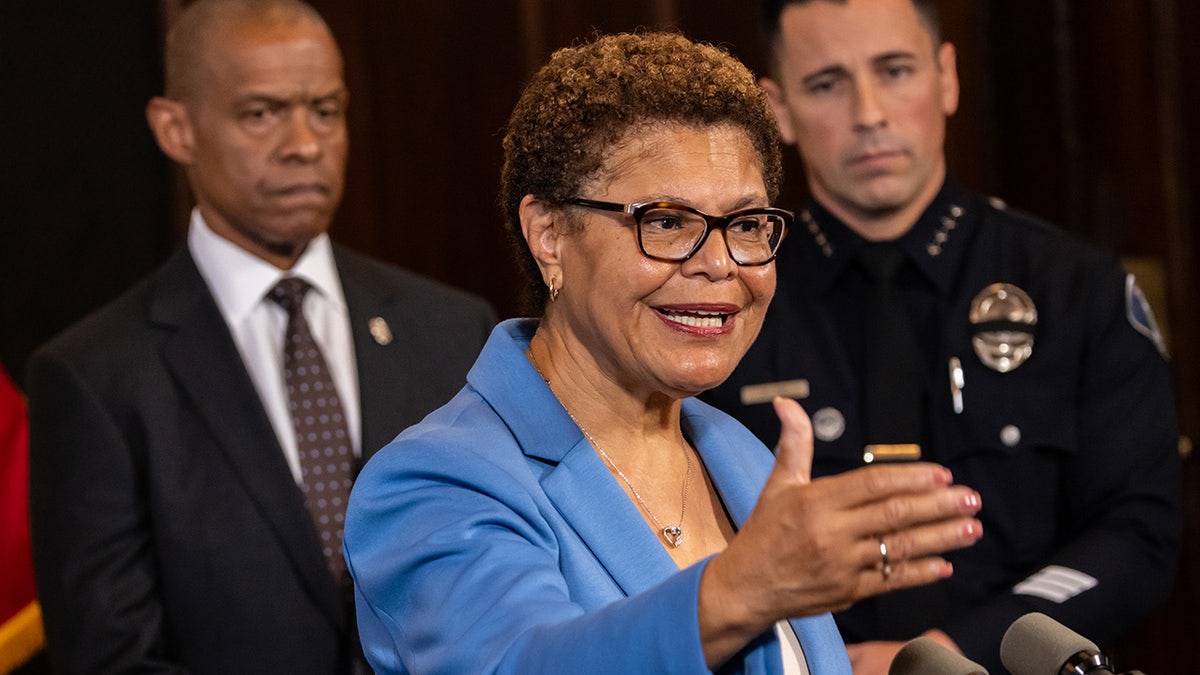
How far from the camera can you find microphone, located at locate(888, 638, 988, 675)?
148 centimetres

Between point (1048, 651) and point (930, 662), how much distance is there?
0.11 meters

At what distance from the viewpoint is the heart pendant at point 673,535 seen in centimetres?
176

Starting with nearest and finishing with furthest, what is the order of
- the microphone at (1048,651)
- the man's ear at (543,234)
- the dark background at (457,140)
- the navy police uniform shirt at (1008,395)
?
the microphone at (1048,651)
the man's ear at (543,234)
the navy police uniform shirt at (1008,395)
the dark background at (457,140)

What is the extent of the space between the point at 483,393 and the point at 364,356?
122 centimetres

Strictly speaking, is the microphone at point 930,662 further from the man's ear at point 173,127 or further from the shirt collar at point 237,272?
the man's ear at point 173,127

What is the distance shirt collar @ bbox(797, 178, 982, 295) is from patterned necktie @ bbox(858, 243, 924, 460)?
68mm

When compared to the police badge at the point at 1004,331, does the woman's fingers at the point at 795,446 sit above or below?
above

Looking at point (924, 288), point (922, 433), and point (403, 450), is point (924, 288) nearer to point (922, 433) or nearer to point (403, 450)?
point (922, 433)

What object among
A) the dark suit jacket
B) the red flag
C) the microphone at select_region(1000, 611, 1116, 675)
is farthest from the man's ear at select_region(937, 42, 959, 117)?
the red flag

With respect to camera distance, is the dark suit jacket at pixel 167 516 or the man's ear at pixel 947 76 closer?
the dark suit jacket at pixel 167 516

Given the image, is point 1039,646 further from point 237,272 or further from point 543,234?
point 237,272

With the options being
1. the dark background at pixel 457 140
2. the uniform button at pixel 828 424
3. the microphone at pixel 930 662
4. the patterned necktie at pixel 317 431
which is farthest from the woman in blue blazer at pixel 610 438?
the dark background at pixel 457 140

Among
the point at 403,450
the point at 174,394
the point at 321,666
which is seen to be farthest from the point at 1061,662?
the point at 174,394

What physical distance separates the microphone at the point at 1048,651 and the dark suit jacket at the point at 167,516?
144cm
